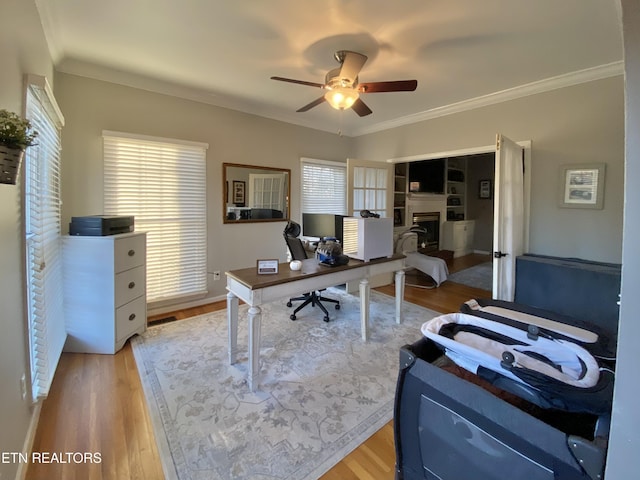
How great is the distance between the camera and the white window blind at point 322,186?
14.8ft

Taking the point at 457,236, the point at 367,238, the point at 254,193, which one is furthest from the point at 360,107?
the point at 457,236

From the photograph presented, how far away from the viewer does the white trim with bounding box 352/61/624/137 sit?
8.74 ft

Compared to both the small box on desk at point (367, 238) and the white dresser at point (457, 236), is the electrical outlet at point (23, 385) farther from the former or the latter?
the white dresser at point (457, 236)

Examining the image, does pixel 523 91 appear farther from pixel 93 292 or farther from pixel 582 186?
pixel 93 292

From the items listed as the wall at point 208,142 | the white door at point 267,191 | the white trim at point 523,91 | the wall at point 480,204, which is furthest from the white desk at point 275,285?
the wall at point 480,204

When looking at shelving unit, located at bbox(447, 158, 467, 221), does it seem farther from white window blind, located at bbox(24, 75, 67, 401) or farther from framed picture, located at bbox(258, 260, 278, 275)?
white window blind, located at bbox(24, 75, 67, 401)

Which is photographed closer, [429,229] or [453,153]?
[453,153]

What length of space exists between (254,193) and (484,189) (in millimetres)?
6232

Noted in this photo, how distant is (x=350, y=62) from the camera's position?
2.32 meters

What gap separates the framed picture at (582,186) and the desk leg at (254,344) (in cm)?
324

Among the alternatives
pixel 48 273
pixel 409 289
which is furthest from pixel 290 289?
pixel 409 289

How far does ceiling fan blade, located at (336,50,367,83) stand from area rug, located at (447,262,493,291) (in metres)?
3.81

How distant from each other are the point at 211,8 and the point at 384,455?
9.58 ft

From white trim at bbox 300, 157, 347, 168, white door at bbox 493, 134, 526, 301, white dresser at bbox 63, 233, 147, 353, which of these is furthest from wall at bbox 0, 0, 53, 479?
white door at bbox 493, 134, 526, 301
